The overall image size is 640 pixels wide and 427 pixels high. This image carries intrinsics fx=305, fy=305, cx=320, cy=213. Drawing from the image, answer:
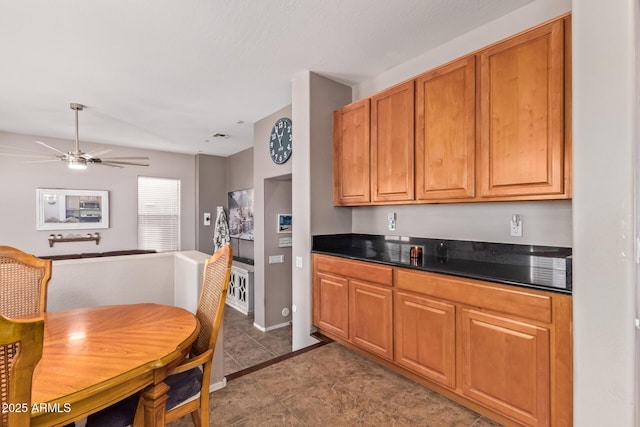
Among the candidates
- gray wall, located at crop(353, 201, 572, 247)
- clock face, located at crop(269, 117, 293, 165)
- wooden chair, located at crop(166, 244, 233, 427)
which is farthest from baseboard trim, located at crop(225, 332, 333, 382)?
clock face, located at crop(269, 117, 293, 165)

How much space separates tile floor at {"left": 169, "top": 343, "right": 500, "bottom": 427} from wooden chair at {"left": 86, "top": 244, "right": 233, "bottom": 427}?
41 centimetres

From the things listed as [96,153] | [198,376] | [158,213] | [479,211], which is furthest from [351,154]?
[158,213]

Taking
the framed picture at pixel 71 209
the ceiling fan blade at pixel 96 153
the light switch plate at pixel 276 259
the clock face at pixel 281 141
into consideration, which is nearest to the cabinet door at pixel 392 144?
the clock face at pixel 281 141

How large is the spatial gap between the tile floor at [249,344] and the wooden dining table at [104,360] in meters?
1.99

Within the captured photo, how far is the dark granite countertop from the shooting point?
176cm

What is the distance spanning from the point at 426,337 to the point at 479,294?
Result: 51 centimetres

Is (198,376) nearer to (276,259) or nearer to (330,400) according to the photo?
(330,400)

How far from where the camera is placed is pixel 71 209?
5273mm

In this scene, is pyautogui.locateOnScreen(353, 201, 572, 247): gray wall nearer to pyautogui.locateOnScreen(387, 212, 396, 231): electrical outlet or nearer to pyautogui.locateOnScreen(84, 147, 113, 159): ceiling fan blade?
pyautogui.locateOnScreen(387, 212, 396, 231): electrical outlet

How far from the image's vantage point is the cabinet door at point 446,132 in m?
2.20

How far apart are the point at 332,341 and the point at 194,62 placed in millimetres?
2949

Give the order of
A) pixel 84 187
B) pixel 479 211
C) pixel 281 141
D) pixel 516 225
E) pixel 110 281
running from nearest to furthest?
pixel 516 225
pixel 479 211
pixel 110 281
pixel 281 141
pixel 84 187

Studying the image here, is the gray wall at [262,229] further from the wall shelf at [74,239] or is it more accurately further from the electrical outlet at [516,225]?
the wall shelf at [74,239]

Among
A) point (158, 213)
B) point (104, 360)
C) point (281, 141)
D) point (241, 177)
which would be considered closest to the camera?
point (104, 360)
